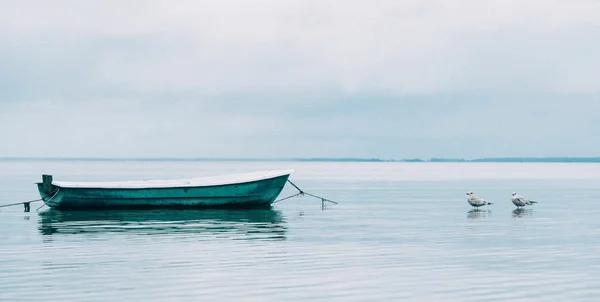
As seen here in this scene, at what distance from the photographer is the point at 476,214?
1601 inches

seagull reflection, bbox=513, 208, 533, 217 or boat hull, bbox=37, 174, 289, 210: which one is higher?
boat hull, bbox=37, 174, 289, 210

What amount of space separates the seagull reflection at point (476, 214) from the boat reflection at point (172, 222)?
8.51 meters

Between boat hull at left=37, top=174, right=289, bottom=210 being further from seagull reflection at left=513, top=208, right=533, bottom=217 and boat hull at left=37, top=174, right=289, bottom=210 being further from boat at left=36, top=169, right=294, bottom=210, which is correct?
seagull reflection at left=513, top=208, right=533, bottom=217

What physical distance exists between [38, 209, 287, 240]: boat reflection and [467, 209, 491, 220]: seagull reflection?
8509mm

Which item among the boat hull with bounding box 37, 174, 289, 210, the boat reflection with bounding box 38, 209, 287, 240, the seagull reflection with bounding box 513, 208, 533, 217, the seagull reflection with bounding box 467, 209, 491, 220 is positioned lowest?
the seagull reflection with bounding box 513, 208, 533, 217

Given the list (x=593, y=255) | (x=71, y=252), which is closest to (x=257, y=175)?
(x=71, y=252)

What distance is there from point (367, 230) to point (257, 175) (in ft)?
42.3

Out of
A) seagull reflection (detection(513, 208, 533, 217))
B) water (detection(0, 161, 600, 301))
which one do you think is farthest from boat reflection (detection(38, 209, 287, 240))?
seagull reflection (detection(513, 208, 533, 217))

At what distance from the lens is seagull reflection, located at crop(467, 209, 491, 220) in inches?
1519

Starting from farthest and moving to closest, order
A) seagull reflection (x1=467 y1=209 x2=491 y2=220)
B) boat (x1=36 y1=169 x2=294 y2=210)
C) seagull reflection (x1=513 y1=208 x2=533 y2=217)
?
boat (x1=36 y1=169 x2=294 y2=210), seagull reflection (x1=513 y1=208 x2=533 y2=217), seagull reflection (x1=467 y1=209 x2=491 y2=220)

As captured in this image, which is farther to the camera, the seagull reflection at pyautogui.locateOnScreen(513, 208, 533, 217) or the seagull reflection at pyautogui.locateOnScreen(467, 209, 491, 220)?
the seagull reflection at pyautogui.locateOnScreen(513, 208, 533, 217)

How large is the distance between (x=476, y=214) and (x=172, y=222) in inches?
575

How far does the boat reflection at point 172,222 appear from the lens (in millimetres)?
30547

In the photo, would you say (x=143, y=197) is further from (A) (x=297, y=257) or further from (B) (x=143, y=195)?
(A) (x=297, y=257)
